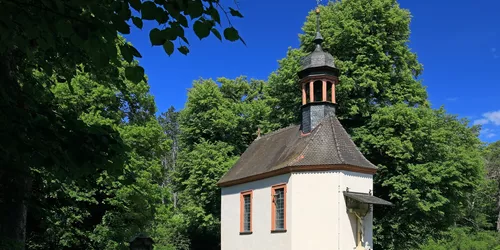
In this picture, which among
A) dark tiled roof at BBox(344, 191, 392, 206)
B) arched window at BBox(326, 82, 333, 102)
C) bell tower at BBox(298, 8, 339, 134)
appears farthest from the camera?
arched window at BBox(326, 82, 333, 102)

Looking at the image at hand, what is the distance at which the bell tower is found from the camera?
63.9 feet

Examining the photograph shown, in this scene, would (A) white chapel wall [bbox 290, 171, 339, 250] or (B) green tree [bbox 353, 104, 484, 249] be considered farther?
(B) green tree [bbox 353, 104, 484, 249]

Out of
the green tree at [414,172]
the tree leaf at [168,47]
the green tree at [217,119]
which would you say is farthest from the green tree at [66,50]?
the green tree at [217,119]

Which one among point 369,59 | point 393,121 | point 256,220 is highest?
point 369,59

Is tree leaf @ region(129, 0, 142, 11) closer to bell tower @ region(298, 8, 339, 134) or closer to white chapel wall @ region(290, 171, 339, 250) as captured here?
white chapel wall @ region(290, 171, 339, 250)

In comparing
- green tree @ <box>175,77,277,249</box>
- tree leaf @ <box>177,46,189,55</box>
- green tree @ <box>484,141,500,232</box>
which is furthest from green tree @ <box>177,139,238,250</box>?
tree leaf @ <box>177,46,189,55</box>

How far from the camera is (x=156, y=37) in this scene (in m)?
2.56

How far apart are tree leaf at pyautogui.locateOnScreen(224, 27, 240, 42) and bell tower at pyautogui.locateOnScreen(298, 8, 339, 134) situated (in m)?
16.7

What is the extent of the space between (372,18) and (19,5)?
22132 millimetres

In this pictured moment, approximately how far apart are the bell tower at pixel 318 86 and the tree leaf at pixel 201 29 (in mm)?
16890

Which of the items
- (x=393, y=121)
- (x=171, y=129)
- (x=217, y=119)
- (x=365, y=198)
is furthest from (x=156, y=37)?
(x=171, y=129)

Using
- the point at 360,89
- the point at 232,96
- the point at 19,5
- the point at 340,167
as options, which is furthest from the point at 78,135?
the point at 232,96

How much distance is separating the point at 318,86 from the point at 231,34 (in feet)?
57.5

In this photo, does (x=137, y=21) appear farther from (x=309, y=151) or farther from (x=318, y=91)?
(x=318, y=91)
